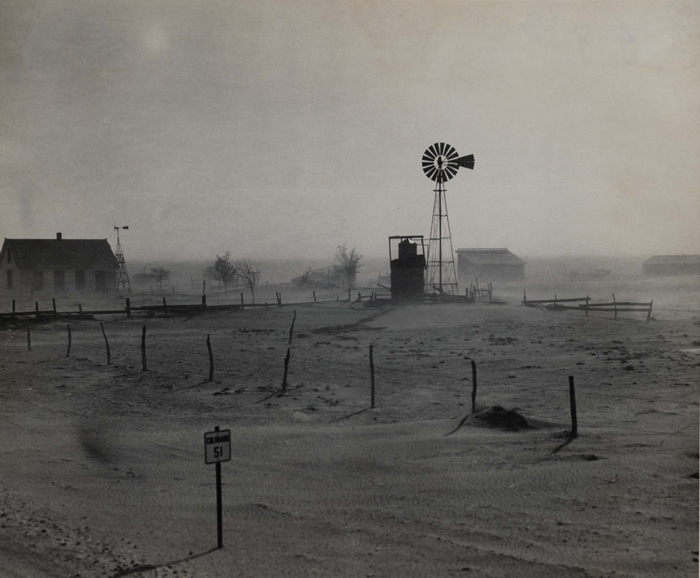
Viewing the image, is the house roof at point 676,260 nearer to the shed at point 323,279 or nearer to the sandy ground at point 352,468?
the shed at point 323,279

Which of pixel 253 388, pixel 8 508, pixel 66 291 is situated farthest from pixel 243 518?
pixel 66 291

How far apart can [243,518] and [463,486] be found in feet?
10.9

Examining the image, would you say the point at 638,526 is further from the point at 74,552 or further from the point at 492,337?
the point at 492,337

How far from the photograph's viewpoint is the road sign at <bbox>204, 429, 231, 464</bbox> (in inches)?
270

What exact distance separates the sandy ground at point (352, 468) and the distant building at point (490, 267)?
5389cm

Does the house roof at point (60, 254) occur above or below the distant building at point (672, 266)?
above

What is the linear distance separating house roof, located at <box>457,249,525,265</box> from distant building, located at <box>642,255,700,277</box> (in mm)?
17192

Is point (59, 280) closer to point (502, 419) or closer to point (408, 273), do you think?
point (408, 273)

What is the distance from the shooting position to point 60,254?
49.4 metres

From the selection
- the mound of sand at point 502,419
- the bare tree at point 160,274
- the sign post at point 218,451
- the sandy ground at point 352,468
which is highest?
the bare tree at point 160,274

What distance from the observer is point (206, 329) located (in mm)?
29094

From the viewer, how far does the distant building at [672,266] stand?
6962 cm

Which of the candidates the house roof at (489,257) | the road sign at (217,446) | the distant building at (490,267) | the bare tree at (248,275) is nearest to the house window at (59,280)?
the bare tree at (248,275)

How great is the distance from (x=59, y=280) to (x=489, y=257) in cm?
5170
